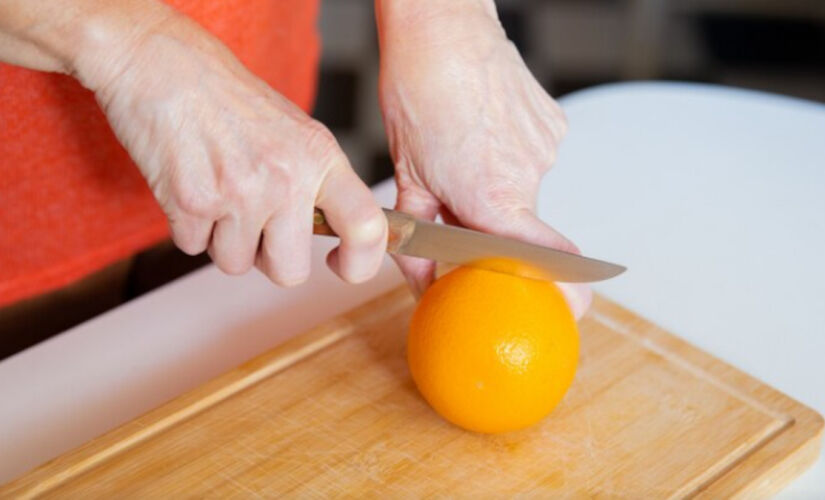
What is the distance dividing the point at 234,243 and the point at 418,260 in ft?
0.73

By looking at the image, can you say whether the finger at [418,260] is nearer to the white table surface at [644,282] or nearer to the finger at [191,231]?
the white table surface at [644,282]

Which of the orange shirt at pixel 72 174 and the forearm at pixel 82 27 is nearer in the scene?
the forearm at pixel 82 27

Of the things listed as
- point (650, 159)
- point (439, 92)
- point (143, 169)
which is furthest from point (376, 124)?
point (143, 169)

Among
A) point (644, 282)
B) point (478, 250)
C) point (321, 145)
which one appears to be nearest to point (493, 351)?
point (478, 250)

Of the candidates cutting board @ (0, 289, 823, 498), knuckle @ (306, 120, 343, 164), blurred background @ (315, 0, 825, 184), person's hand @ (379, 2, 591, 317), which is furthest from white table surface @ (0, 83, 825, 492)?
blurred background @ (315, 0, 825, 184)

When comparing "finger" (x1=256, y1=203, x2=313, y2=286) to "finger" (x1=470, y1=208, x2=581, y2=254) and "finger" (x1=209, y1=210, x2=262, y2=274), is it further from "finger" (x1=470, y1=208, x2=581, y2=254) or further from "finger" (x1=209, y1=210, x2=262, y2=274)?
"finger" (x1=470, y1=208, x2=581, y2=254)

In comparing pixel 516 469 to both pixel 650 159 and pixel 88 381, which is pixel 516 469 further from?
pixel 650 159

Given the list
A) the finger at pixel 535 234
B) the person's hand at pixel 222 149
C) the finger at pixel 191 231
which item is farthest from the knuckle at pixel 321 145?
the finger at pixel 535 234

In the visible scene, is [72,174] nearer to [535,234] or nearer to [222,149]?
[222,149]

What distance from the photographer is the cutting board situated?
0.84m

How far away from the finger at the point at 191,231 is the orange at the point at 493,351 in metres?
0.19

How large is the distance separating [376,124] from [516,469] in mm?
1901

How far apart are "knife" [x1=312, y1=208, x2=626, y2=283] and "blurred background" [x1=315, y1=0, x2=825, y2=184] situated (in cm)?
164

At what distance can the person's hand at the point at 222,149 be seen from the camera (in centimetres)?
→ 78
